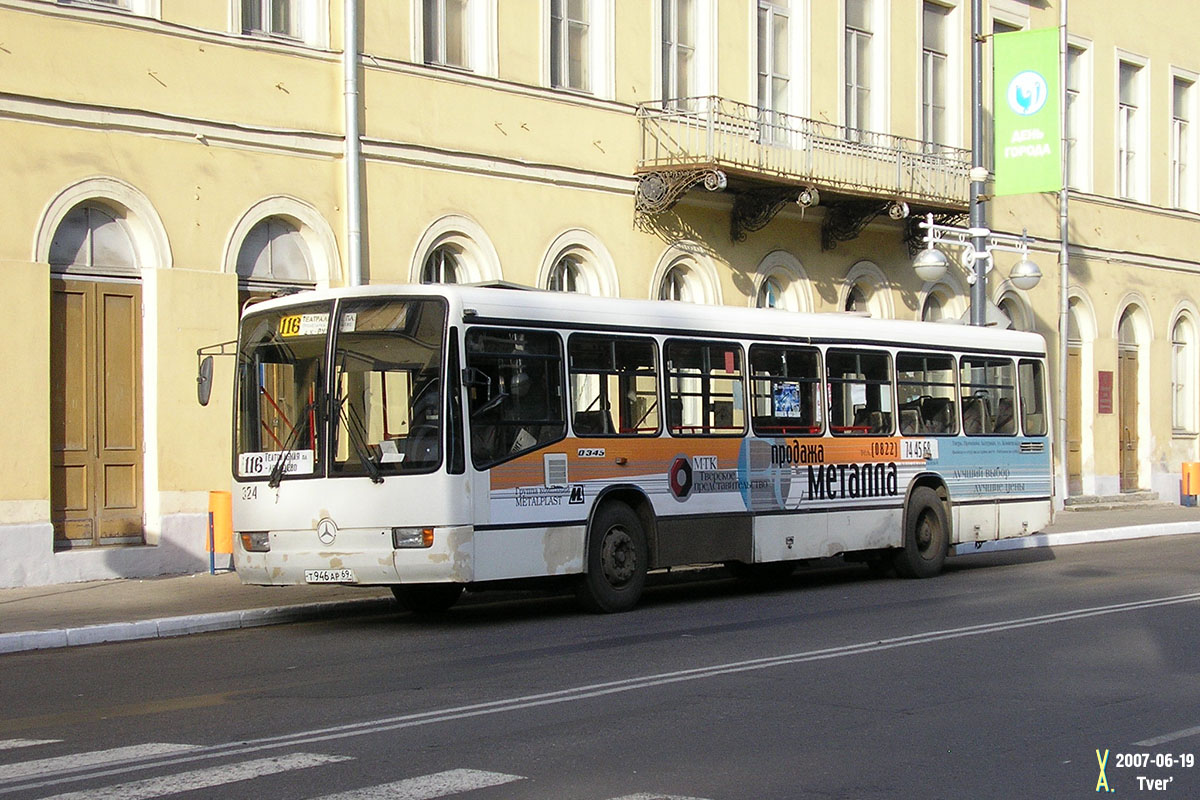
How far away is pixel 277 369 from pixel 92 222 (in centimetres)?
501

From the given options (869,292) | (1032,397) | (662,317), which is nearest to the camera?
(662,317)

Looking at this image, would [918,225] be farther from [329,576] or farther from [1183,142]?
[329,576]

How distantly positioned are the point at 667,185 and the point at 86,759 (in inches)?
663

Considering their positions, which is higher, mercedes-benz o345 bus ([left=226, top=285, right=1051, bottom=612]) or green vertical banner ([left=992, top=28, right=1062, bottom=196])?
green vertical banner ([left=992, top=28, right=1062, bottom=196])

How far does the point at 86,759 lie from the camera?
25.3 ft

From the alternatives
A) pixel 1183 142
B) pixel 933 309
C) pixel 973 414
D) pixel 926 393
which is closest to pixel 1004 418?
pixel 973 414

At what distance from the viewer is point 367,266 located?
19.9 meters

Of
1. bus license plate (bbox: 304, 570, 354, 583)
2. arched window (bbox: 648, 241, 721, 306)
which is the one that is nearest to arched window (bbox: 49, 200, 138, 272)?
bus license plate (bbox: 304, 570, 354, 583)

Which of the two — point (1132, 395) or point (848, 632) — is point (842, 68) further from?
point (848, 632)

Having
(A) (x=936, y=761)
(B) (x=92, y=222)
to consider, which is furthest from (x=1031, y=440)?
(A) (x=936, y=761)

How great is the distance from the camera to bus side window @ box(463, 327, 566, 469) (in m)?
13.2

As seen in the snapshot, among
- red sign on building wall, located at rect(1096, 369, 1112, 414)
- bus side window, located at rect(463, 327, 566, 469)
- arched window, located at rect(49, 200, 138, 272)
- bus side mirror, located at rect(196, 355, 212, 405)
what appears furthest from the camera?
red sign on building wall, located at rect(1096, 369, 1112, 414)

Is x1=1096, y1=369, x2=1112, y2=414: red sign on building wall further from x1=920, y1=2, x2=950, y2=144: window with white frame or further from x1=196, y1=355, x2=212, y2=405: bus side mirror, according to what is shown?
x1=196, y1=355, x2=212, y2=405: bus side mirror

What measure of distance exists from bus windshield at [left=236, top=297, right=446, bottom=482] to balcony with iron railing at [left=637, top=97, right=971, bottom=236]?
1060cm
